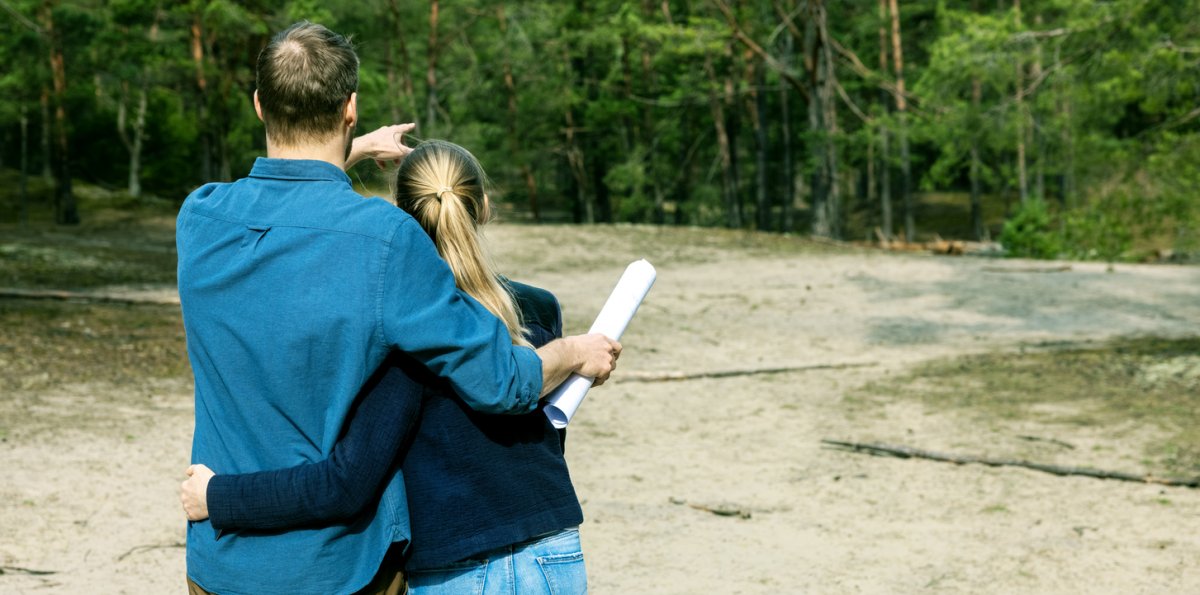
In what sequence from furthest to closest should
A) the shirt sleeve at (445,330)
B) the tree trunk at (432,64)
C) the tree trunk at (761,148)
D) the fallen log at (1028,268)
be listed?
the tree trunk at (761,148) → the tree trunk at (432,64) → the fallen log at (1028,268) → the shirt sleeve at (445,330)

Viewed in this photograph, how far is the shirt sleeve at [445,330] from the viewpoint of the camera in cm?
178

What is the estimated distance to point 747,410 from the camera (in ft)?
26.5

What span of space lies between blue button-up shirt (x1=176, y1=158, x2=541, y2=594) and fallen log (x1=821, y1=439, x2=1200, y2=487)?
510 cm

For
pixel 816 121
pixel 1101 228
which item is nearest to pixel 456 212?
pixel 1101 228

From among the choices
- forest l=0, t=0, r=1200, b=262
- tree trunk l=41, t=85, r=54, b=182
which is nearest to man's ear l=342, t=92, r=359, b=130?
forest l=0, t=0, r=1200, b=262

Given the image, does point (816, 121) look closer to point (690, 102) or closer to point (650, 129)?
point (690, 102)

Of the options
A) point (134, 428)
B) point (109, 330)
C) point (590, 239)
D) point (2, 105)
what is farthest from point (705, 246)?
point (2, 105)

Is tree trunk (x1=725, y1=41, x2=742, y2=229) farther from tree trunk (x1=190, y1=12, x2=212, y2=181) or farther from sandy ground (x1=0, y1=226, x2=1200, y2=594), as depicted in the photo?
sandy ground (x1=0, y1=226, x2=1200, y2=594)

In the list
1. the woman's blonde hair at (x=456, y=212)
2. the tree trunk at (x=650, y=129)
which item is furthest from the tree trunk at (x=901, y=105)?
the woman's blonde hair at (x=456, y=212)

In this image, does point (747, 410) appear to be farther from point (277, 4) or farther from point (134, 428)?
point (277, 4)

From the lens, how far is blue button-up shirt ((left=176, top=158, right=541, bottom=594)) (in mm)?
1780

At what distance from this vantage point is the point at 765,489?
612cm

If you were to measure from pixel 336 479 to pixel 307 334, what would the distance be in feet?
0.75

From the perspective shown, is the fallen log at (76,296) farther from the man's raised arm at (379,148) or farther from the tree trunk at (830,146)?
the tree trunk at (830,146)
